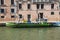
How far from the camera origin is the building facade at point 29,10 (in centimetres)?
5725

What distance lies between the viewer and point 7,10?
57.4m

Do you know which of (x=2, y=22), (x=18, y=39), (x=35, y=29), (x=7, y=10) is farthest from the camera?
(x=7, y=10)

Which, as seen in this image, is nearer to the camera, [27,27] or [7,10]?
[27,27]

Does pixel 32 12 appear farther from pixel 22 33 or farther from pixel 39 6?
pixel 22 33

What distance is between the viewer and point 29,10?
57.8 m

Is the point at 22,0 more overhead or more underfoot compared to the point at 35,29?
more overhead

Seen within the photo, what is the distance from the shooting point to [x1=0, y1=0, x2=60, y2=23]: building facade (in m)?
57.2

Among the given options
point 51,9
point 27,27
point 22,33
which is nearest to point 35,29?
point 27,27

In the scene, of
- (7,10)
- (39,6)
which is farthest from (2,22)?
(39,6)

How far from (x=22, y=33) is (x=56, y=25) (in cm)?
951

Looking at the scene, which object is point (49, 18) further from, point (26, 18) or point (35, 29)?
point (35, 29)

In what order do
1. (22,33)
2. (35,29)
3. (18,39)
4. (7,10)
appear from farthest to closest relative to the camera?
(7,10)
(35,29)
(22,33)
(18,39)

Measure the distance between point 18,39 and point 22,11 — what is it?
741 inches

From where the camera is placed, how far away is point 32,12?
190ft
